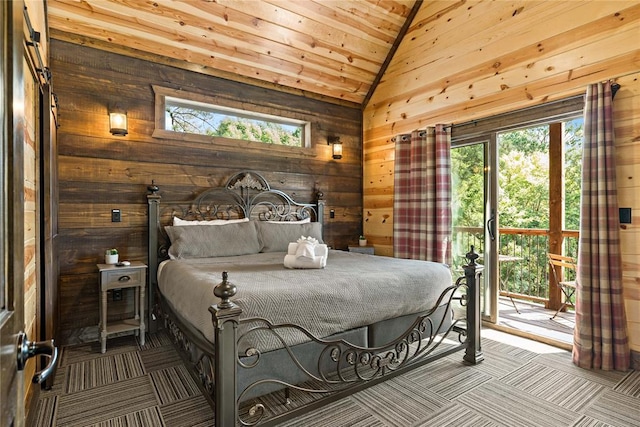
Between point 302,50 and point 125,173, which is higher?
point 302,50

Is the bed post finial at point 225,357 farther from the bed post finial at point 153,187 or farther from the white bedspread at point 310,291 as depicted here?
the bed post finial at point 153,187

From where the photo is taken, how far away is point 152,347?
3.08 m

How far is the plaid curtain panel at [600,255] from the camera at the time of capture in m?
2.61

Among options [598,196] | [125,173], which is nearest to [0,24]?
[125,173]

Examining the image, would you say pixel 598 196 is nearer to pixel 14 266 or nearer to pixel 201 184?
pixel 14 266

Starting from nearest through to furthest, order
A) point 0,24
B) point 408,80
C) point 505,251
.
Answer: point 0,24
point 408,80
point 505,251

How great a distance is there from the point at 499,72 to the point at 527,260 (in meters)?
2.84

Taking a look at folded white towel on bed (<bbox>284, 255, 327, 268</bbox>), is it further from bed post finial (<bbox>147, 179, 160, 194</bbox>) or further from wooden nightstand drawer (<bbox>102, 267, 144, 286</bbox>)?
bed post finial (<bbox>147, 179, 160, 194</bbox>)

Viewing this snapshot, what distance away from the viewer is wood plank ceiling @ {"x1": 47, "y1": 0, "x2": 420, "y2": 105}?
10.5 feet

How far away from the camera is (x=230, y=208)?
4047 mm

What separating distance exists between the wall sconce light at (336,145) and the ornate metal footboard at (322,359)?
2.60m

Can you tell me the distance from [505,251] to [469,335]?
309cm

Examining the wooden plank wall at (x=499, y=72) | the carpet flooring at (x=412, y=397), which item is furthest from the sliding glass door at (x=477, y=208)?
the carpet flooring at (x=412, y=397)

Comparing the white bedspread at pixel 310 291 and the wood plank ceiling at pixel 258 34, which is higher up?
the wood plank ceiling at pixel 258 34
